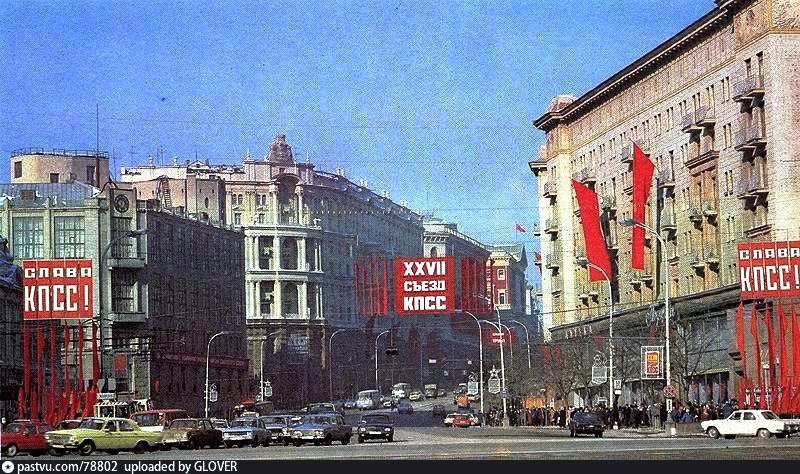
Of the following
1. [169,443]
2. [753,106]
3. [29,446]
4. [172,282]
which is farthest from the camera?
[172,282]

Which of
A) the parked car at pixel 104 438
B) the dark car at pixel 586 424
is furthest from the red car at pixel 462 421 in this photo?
the parked car at pixel 104 438

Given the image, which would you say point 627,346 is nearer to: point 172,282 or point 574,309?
point 574,309

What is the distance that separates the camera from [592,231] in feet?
474

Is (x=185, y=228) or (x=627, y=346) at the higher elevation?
(x=185, y=228)

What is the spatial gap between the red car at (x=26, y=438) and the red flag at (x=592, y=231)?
248 feet

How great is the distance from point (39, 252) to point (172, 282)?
15.6m

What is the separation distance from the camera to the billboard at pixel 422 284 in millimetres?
110188

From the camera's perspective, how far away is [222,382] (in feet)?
640

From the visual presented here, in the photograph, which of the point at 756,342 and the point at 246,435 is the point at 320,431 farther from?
the point at 756,342

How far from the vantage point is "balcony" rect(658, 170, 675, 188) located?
13062cm

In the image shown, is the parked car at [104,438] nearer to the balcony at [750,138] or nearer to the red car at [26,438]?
the red car at [26,438]

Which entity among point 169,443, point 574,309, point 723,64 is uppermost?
point 723,64

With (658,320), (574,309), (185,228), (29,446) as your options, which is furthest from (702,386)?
(185,228)

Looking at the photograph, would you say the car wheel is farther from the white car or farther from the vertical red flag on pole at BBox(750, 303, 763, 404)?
the vertical red flag on pole at BBox(750, 303, 763, 404)
